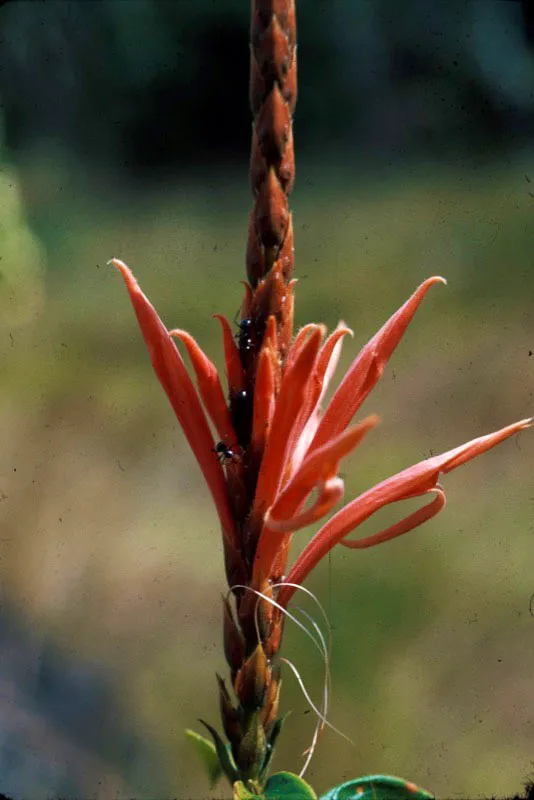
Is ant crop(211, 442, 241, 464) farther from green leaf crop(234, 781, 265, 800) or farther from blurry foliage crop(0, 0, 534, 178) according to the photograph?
blurry foliage crop(0, 0, 534, 178)

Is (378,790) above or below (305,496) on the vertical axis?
below

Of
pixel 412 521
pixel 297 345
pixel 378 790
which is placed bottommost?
pixel 378 790

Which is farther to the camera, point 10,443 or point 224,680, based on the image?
point 10,443

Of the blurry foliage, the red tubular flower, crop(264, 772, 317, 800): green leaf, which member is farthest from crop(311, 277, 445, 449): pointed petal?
the blurry foliage

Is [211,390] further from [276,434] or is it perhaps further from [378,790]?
[378,790]

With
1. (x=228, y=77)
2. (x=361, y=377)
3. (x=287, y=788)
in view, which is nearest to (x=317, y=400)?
(x=361, y=377)

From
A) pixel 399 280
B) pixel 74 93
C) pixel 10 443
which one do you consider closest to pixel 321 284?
pixel 399 280

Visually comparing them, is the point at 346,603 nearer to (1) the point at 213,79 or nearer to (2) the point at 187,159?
(2) the point at 187,159
